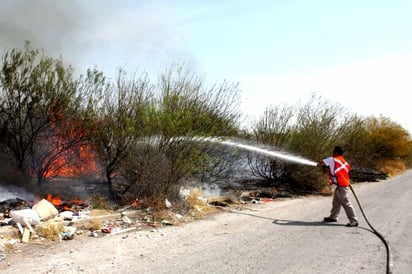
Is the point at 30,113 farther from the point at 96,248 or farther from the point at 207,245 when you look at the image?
the point at 207,245

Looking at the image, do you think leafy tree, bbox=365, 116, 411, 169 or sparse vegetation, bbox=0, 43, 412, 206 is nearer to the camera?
sparse vegetation, bbox=0, 43, 412, 206

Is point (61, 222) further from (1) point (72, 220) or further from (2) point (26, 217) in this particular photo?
(2) point (26, 217)

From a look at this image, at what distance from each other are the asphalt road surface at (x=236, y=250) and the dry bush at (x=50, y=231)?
0.37 metres

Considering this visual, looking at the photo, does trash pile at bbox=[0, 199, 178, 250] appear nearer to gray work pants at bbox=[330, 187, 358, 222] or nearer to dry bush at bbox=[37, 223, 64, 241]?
dry bush at bbox=[37, 223, 64, 241]

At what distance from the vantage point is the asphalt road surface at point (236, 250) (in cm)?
534

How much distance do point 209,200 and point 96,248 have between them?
5.82 metres

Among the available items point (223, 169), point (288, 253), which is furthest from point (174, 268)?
point (223, 169)

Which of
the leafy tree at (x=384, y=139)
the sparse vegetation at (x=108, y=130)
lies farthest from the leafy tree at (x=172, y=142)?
the leafy tree at (x=384, y=139)

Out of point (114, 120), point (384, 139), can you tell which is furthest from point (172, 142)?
point (384, 139)

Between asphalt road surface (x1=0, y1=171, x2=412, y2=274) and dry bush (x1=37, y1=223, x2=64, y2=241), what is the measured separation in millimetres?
374

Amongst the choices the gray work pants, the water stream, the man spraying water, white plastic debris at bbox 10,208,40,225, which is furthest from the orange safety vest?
white plastic debris at bbox 10,208,40,225

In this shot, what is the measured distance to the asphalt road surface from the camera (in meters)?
5.34

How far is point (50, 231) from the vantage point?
22.7 ft

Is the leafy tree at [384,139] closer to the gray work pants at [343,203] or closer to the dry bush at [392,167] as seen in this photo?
the dry bush at [392,167]
